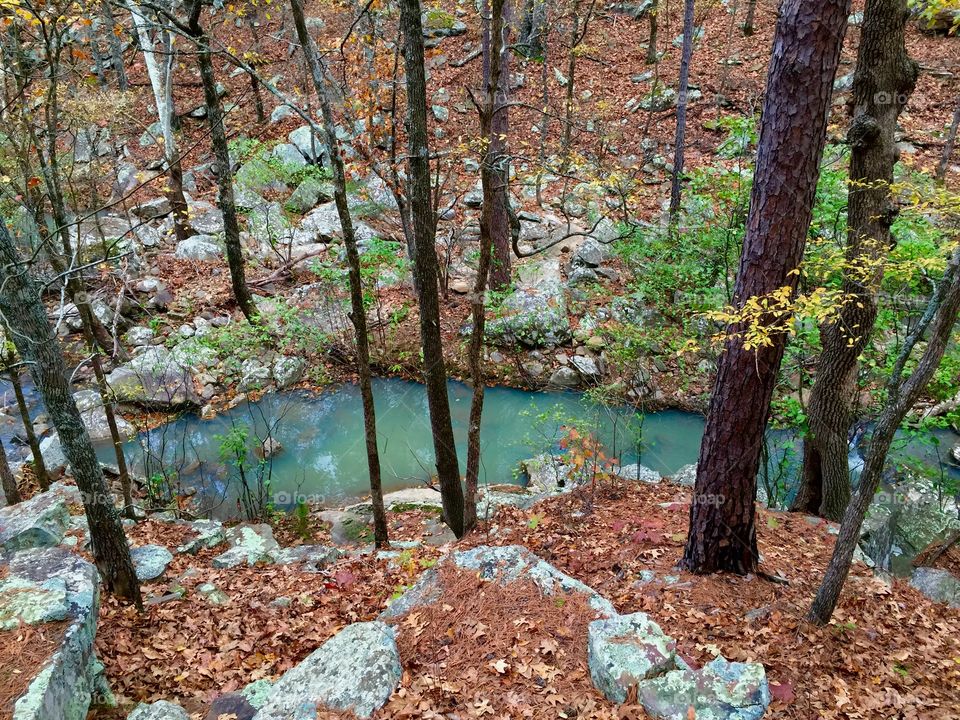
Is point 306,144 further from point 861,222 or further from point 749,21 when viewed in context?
point 749,21

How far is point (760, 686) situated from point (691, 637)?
2.23 feet

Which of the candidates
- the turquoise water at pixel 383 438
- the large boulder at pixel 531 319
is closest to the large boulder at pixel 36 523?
the turquoise water at pixel 383 438

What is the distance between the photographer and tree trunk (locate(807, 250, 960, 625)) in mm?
3189

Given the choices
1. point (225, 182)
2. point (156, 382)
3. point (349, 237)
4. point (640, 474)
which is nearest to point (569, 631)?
point (349, 237)

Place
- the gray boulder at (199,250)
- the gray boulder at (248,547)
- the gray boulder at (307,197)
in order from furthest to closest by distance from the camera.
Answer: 1. the gray boulder at (307,197)
2. the gray boulder at (199,250)
3. the gray boulder at (248,547)

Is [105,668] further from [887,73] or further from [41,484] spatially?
[887,73]

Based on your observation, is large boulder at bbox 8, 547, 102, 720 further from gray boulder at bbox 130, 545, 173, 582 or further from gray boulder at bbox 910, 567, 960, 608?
gray boulder at bbox 910, 567, 960, 608

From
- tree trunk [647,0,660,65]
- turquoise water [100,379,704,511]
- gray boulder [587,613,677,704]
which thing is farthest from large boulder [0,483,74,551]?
tree trunk [647,0,660,65]

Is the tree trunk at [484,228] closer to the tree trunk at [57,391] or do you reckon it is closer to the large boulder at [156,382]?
the tree trunk at [57,391]

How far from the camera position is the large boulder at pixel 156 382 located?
10.6 m

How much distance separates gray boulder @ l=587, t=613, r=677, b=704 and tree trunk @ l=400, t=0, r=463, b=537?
10.5ft

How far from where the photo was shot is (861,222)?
5.80m

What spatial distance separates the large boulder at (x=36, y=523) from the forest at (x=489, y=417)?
4 centimetres

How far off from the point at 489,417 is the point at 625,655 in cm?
809
